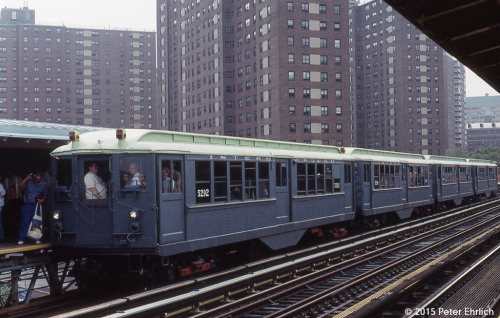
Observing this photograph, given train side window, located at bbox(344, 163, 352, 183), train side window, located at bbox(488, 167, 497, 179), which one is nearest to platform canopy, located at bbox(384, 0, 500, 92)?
train side window, located at bbox(344, 163, 352, 183)

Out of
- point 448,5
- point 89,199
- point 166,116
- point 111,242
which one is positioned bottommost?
point 111,242

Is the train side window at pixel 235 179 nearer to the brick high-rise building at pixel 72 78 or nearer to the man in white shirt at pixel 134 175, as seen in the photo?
the man in white shirt at pixel 134 175

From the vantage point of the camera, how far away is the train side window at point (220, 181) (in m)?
12.7

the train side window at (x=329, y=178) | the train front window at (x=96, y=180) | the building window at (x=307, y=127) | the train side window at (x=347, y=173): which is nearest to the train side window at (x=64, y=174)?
the train front window at (x=96, y=180)

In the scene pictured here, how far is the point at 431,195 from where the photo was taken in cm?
2884

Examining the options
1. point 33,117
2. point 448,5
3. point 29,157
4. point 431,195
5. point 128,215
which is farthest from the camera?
point 33,117

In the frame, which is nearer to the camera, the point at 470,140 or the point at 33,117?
the point at 33,117

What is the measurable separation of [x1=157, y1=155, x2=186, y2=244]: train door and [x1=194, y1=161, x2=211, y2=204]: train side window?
0.51 meters

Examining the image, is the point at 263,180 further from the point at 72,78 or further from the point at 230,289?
the point at 72,78

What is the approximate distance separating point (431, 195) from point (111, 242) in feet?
72.5

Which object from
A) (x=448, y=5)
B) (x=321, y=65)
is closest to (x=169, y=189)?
(x=448, y=5)

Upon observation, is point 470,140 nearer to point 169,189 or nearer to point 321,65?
point 321,65

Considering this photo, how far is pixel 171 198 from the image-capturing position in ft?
37.3

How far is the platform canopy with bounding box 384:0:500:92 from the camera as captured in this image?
648 cm
